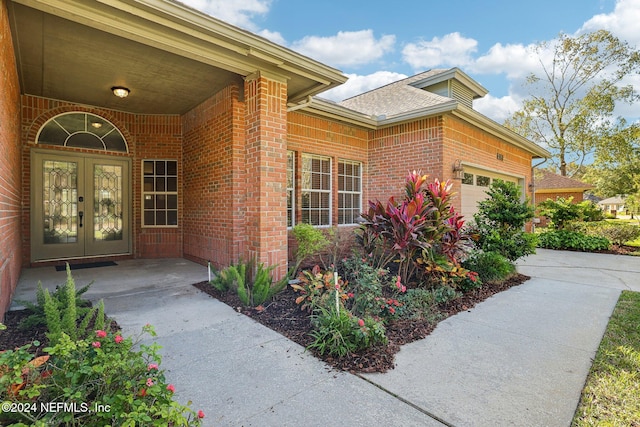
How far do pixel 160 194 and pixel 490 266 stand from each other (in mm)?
7501

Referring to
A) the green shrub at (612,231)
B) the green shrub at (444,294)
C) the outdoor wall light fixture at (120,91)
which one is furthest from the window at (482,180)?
the outdoor wall light fixture at (120,91)

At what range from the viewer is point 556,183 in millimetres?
22344

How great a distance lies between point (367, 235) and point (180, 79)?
13.9 ft

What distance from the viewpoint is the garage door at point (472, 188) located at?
8.44 m

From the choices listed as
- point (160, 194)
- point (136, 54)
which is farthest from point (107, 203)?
point (136, 54)

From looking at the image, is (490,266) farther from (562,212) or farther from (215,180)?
(562,212)

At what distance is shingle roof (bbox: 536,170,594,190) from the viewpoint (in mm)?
21306

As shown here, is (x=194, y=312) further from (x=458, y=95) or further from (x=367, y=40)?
(x=367, y=40)

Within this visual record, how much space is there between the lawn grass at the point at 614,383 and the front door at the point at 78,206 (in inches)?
334

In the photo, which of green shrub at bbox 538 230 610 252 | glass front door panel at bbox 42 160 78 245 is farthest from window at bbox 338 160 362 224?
green shrub at bbox 538 230 610 252

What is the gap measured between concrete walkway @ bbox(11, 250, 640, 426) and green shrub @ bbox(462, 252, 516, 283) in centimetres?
77

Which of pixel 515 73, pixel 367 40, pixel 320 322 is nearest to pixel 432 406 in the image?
pixel 320 322

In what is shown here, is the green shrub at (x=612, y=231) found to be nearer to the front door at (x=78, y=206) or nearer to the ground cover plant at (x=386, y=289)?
the ground cover plant at (x=386, y=289)

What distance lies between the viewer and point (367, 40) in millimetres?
11758
